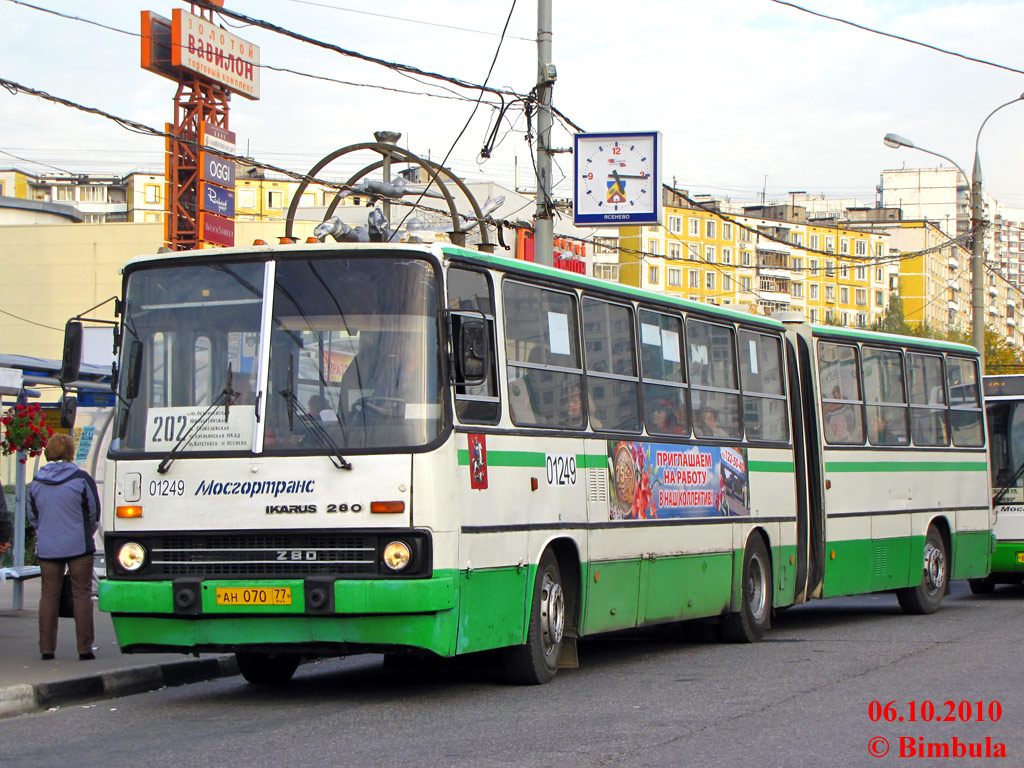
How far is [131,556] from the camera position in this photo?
985cm

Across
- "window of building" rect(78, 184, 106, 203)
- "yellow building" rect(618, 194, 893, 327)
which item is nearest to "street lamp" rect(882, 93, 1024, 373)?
"yellow building" rect(618, 194, 893, 327)

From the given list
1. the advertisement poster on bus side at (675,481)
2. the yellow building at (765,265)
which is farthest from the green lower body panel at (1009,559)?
the yellow building at (765,265)

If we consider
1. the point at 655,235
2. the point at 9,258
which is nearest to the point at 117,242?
the point at 9,258

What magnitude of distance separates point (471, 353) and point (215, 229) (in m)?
48.8

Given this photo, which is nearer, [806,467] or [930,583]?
[806,467]

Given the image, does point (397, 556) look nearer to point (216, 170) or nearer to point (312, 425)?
point (312, 425)

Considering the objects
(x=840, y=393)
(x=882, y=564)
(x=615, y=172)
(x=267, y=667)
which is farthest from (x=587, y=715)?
(x=615, y=172)

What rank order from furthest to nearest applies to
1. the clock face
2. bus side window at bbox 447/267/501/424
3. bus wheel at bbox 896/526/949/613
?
1. the clock face
2. bus wheel at bbox 896/526/949/613
3. bus side window at bbox 447/267/501/424

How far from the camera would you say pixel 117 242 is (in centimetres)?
6275

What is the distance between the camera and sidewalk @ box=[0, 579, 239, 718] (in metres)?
10.2

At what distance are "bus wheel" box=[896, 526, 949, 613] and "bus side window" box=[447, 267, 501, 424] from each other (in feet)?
30.3

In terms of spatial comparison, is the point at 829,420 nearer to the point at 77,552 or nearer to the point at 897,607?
the point at 897,607

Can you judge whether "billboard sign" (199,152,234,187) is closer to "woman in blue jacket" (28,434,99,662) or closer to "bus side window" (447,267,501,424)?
"woman in blue jacket" (28,434,99,662)

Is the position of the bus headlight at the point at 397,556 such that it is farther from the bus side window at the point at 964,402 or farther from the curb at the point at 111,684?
the bus side window at the point at 964,402
